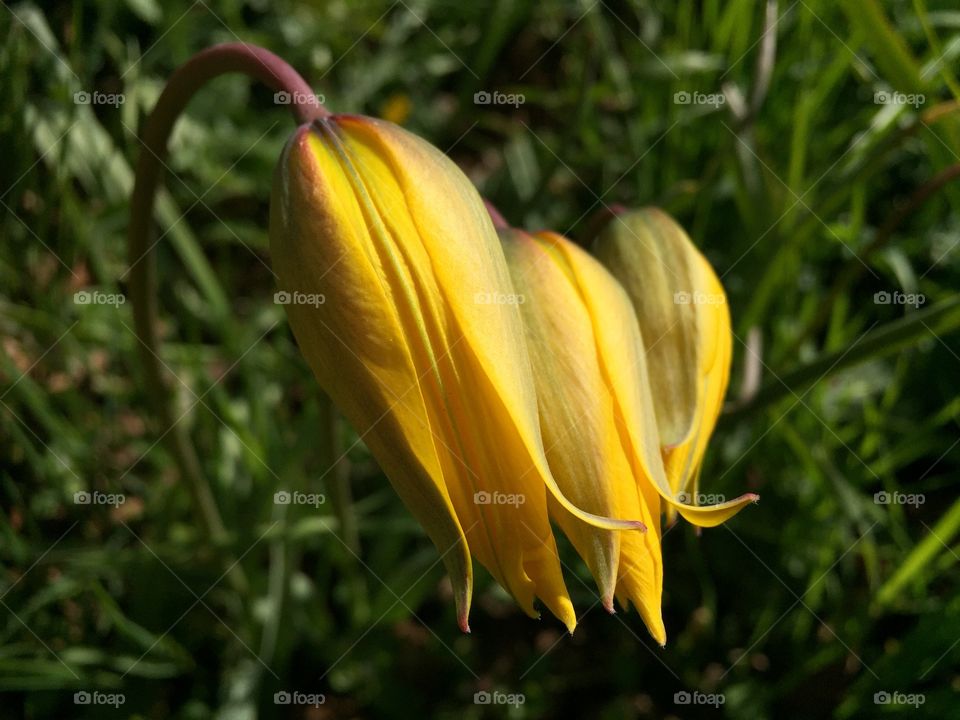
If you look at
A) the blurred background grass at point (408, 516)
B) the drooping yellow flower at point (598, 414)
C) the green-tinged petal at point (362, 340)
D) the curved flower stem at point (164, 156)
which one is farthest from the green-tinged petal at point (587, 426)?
the blurred background grass at point (408, 516)

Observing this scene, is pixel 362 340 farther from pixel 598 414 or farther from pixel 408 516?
pixel 408 516

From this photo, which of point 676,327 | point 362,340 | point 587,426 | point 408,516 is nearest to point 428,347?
point 362,340

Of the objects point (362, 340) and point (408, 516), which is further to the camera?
point (408, 516)

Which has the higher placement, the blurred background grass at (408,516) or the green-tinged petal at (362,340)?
the green-tinged petal at (362,340)

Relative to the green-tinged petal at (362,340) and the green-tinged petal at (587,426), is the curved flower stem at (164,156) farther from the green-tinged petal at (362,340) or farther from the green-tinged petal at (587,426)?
the green-tinged petal at (587,426)

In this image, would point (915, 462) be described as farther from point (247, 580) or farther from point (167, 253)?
point (167, 253)

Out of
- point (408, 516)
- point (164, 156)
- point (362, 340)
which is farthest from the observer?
point (408, 516)

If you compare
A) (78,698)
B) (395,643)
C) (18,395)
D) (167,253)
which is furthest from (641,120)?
(78,698)
